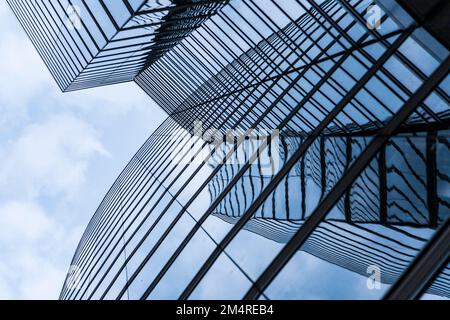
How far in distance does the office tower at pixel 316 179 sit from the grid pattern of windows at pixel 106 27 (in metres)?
1.85

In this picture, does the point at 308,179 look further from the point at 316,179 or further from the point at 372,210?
the point at 372,210

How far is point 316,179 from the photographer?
7.77m

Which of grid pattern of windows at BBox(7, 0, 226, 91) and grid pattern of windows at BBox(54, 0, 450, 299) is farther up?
grid pattern of windows at BBox(7, 0, 226, 91)

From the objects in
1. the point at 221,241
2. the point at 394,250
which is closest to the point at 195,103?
the point at 221,241

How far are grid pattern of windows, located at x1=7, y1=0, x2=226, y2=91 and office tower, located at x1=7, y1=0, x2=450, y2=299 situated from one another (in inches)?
72.7

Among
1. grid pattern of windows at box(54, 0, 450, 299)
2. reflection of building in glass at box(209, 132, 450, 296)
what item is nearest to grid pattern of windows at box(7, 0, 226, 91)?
grid pattern of windows at box(54, 0, 450, 299)

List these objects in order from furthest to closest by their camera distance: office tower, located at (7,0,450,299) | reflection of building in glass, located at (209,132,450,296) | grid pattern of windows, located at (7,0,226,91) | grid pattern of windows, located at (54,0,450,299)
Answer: grid pattern of windows, located at (7,0,226,91) < grid pattern of windows, located at (54,0,450,299) < office tower, located at (7,0,450,299) < reflection of building in glass, located at (209,132,450,296)

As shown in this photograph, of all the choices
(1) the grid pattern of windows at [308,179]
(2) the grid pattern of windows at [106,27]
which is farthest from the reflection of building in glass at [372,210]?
(2) the grid pattern of windows at [106,27]

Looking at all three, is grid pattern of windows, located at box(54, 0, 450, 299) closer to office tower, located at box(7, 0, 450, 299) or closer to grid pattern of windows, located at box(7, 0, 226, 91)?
office tower, located at box(7, 0, 450, 299)

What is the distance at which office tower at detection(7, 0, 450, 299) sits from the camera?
6.05m

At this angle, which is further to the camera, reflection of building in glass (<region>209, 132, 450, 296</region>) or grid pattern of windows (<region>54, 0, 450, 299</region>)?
grid pattern of windows (<region>54, 0, 450, 299</region>)

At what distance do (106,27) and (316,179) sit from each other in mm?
7467

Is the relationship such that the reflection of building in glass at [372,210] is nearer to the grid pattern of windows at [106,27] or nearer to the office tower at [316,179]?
the office tower at [316,179]

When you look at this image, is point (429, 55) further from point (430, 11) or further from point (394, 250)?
point (394, 250)
